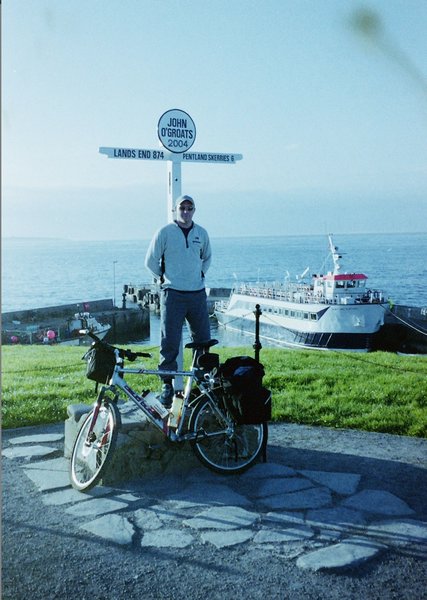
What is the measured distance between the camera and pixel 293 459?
5270mm

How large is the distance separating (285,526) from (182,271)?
243 cm

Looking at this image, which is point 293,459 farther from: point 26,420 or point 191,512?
point 26,420

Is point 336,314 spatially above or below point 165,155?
below

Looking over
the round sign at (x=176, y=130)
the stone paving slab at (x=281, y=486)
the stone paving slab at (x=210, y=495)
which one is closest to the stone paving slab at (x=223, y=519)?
the stone paving slab at (x=210, y=495)

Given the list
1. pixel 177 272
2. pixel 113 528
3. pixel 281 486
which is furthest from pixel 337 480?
pixel 177 272

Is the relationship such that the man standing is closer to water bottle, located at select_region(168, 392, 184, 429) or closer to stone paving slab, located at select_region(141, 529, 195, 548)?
water bottle, located at select_region(168, 392, 184, 429)

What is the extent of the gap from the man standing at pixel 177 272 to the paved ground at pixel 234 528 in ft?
3.93

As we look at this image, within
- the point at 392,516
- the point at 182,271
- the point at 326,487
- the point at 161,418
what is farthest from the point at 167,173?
the point at 392,516

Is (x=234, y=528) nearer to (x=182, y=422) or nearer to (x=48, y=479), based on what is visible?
(x=182, y=422)

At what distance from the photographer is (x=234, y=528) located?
3.89 m

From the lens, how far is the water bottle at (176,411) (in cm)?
493

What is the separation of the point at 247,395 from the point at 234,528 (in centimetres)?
99

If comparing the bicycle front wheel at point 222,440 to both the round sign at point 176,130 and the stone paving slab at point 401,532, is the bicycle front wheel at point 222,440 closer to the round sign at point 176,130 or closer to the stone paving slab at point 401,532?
the stone paving slab at point 401,532

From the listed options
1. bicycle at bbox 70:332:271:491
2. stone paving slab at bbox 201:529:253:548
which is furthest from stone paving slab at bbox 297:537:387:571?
bicycle at bbox 70:332:271:491
